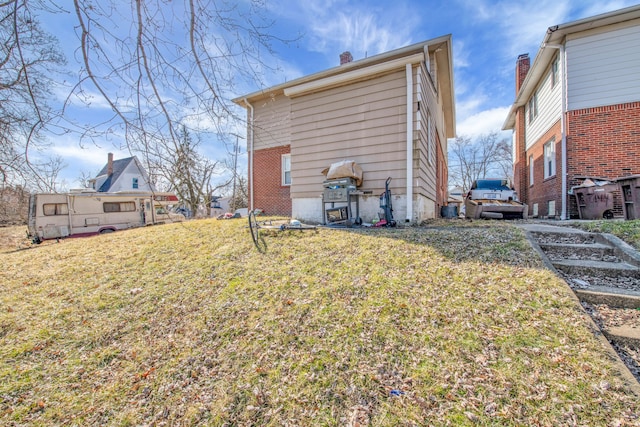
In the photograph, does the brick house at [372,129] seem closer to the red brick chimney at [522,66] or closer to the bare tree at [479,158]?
the red brick chimney at [522,66]

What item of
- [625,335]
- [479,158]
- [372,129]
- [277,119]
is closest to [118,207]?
[277,119]

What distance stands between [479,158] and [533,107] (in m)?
22.2

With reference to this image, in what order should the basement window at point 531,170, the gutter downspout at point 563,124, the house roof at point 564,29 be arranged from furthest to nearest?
the basement window at point 531,170, the gutter downspout at point 563,124, the house roof at point 564,29

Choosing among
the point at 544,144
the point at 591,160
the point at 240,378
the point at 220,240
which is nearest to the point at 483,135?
the point at 544,144

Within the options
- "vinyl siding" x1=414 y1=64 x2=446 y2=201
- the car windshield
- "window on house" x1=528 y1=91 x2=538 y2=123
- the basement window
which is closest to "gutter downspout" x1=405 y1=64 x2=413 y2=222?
"vinyl siding" x1=414 y1=64 x2=446 y2=201

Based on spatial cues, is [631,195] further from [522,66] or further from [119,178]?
[119,178]

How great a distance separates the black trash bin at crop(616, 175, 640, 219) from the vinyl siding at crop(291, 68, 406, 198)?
439 centimetres

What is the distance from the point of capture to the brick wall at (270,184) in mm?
10977

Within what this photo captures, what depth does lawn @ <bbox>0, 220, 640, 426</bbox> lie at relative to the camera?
68.2 inches

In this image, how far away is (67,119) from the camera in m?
2.36

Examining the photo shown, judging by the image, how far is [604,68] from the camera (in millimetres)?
7996

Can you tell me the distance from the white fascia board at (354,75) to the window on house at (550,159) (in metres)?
6.96

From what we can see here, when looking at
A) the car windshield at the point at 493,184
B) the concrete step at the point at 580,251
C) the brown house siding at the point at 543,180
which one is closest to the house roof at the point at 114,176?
the car windshield at the point at 493,184

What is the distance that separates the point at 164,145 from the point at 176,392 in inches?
84.0
